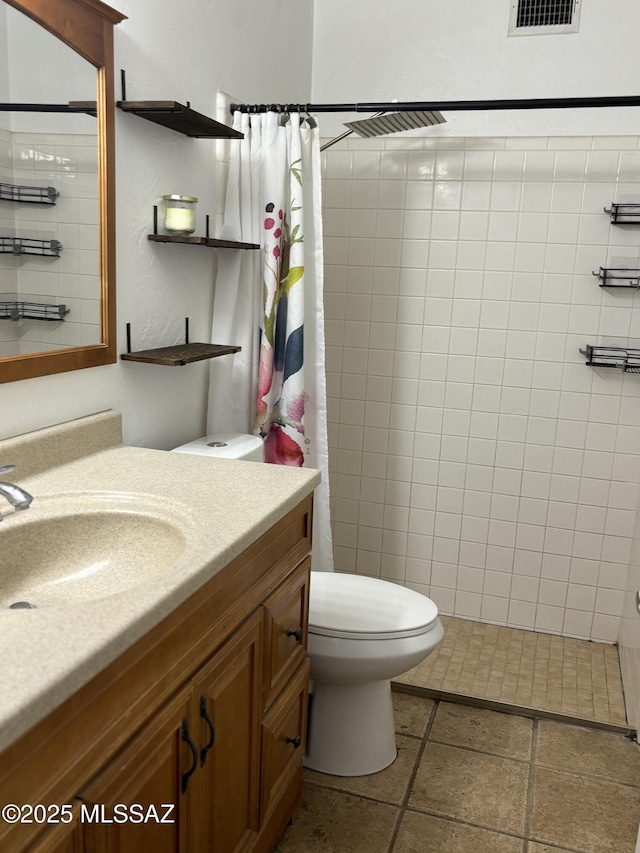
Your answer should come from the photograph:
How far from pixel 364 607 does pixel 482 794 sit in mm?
573

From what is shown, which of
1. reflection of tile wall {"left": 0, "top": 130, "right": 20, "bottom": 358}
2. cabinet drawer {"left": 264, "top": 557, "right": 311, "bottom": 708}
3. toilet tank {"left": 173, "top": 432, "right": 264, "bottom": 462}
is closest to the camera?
reflection of tile wall {"left": 0, "top": 130, "right": 20, "bottom": 358}

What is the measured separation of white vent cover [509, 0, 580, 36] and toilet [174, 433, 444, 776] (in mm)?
1735

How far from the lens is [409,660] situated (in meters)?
1.93

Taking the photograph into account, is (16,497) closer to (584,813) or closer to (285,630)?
(285,630)

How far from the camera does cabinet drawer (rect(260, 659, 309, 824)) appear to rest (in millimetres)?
1581

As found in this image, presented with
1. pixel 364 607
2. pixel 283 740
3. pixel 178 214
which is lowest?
pixel 283 740

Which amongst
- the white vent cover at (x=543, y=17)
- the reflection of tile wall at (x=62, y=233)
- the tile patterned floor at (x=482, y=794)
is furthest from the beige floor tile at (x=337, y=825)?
the white vent cover at (x=543, y=17)

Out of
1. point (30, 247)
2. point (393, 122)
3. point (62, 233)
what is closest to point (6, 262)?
point (30, 247)

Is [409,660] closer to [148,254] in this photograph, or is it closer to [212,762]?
[212,762]

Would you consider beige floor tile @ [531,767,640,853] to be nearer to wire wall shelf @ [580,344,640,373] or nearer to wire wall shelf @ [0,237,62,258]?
wire wall shelf @ [580,344,640,373]

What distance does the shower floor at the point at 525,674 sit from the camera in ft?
7.87

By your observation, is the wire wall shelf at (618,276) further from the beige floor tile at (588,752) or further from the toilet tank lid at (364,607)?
the beige floor tile at (588,752)

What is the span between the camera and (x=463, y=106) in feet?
6.84

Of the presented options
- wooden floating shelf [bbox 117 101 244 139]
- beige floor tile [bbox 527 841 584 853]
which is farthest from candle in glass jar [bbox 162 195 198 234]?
beige floor tile [bbox 527 841 584 853]
